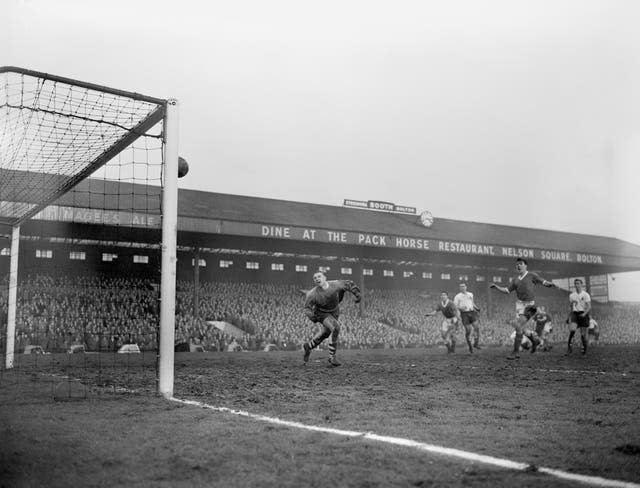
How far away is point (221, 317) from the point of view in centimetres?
3312

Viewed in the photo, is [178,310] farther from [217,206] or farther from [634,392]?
[634,392]

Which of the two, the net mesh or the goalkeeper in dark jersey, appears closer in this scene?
the net mesh

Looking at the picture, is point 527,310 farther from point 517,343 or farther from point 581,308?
point 581,308

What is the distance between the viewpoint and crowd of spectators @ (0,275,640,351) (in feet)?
85.8

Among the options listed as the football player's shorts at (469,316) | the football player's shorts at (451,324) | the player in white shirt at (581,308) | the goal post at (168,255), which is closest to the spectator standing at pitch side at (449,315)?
the football player's shorts at (451,324)

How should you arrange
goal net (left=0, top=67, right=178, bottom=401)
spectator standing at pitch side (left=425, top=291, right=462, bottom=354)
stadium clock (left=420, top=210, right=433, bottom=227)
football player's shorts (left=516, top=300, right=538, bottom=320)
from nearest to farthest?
1. goal net (left=0, top=67, right=178, bottom=401)
2. football player's shorts (left=516, top=300, right=538, bottom=320)
3. spectator standing at pitch side (left=425, top=291, right=462, bottom=354)
4. stadium clock (left=420, top=210, right=433, bottom=227)

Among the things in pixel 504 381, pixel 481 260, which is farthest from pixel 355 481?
pixel 481 260

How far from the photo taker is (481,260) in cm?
4491

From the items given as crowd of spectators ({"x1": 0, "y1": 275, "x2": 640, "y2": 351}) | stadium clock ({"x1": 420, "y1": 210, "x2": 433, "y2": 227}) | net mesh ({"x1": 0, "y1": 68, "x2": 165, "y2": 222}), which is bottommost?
crowd of spectators ({"x1": 0, "y1": 275, "x2": 640, "y2": 351})

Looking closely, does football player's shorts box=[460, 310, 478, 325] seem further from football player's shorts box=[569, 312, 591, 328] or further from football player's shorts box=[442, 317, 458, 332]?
football player's shorts box=[569, 312, 591, 328]

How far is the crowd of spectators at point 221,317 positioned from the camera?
26.1m

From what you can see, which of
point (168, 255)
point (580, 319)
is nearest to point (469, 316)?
point (580, 319)

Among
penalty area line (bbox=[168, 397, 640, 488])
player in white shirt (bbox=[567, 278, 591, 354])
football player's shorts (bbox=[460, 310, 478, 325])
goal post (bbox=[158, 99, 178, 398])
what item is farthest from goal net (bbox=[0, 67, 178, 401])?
player in white shirt (bbox=[567, 278, 591, 354])

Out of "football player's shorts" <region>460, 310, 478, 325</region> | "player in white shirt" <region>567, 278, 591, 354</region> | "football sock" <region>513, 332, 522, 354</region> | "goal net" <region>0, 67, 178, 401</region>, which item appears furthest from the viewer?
"football player's shorts" <region>460, 310, 478, 325</region>
